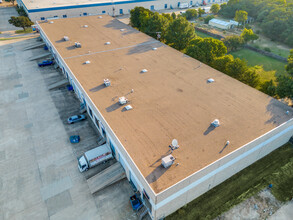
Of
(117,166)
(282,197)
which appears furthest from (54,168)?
(282,197)

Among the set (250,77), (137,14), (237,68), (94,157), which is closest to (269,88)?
(250,77)

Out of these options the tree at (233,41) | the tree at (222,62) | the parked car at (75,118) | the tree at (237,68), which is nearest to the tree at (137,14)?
the tree at (233,41)

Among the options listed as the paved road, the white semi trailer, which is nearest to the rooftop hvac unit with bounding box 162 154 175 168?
the white semi trailer

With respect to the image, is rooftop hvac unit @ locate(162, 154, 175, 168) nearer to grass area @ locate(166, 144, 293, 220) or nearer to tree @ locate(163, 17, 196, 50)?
grass area @ locate(166, 144, 293, 220)

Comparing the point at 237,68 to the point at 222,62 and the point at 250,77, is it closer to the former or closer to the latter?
the point at 250,77

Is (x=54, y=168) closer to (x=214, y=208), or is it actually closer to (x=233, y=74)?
(x=214, y=208)

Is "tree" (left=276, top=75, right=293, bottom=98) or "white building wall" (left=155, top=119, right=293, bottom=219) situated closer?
"white building wall" (left=155, top=119, right=293, bottom=219)
